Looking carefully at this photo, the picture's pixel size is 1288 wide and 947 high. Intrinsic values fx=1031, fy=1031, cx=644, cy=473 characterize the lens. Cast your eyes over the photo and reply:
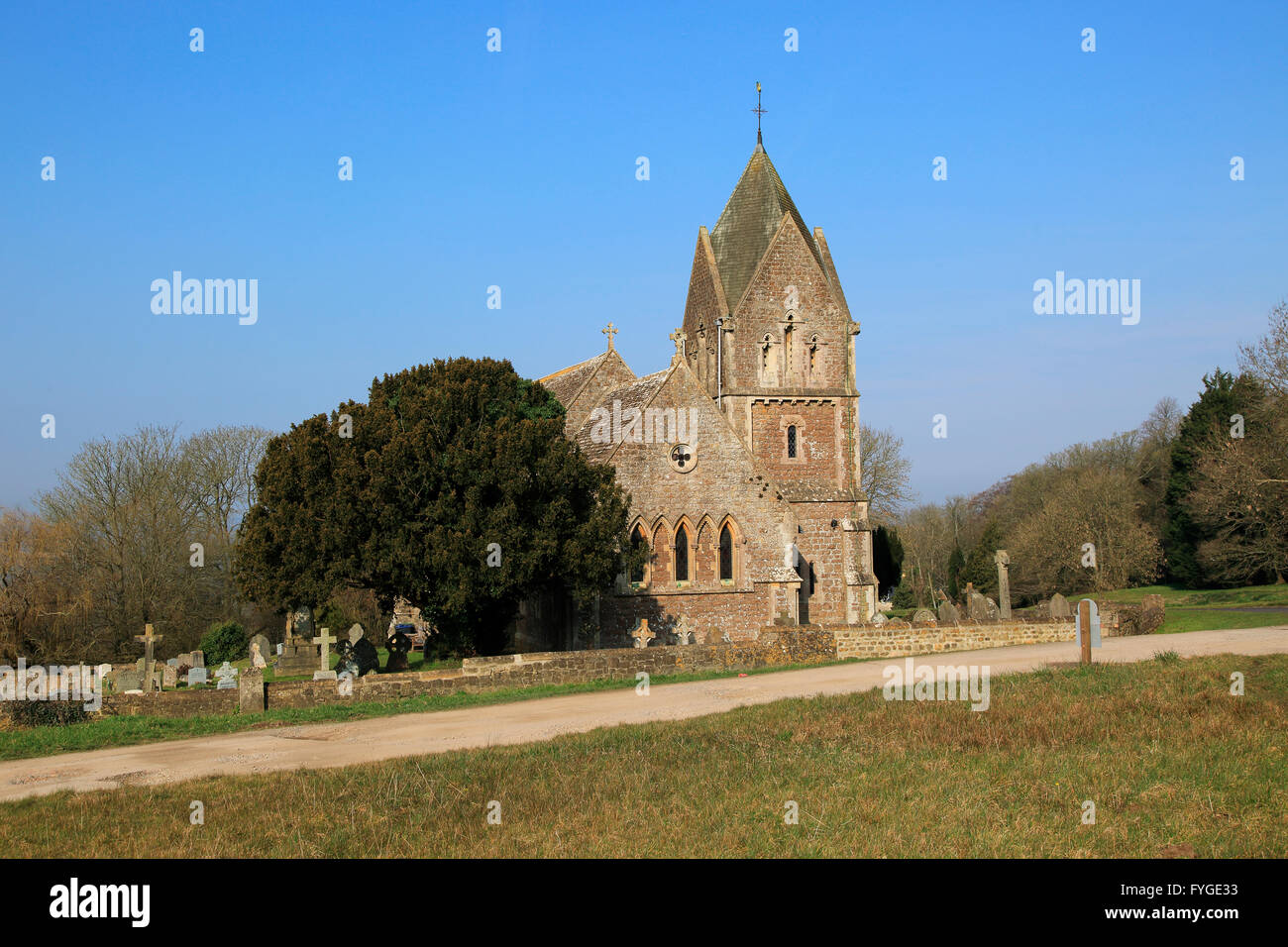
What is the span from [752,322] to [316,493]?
19272 mm

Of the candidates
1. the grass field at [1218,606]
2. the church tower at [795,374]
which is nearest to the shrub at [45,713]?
the church tower at [795,374]

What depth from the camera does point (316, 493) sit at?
2339cm

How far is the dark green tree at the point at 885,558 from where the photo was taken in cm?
5325

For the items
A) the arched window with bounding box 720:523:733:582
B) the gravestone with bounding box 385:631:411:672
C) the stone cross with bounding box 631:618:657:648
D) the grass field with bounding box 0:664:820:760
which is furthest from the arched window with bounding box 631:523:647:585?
the grass field with bounding box 0:664:820:760

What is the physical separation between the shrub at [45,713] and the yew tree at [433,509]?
5.71 metres

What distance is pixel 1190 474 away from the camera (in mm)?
52094

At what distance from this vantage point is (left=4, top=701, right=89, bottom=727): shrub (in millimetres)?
17281

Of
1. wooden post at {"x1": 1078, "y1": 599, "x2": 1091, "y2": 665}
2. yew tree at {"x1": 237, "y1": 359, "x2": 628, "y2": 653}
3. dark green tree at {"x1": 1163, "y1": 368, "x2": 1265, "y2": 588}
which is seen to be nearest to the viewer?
wooden post at {"x1": 1078, "y1": 599, "x2": 1091, "y2": 665}

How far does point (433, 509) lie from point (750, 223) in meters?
21.6

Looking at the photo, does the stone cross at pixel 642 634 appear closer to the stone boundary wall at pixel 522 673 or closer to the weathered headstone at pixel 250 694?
the stone boundary wall at pixel 522 673

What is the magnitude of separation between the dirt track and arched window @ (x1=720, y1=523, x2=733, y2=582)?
779cm

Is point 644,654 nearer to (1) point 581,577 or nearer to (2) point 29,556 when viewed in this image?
(1) point 581,577

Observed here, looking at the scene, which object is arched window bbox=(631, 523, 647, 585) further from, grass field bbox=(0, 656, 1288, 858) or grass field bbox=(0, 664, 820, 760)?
grass field bbox=(0, 656, 1288, 858)
